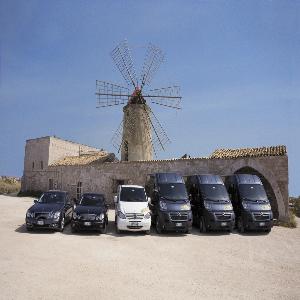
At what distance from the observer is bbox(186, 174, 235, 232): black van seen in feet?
49.6

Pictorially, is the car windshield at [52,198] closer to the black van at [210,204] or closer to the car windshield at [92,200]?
the car windshield at [92,200]

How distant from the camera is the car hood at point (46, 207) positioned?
1434cm

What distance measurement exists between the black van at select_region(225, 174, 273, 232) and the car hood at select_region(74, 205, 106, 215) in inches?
249

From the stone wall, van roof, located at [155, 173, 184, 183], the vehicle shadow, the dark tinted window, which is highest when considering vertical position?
the stone wall

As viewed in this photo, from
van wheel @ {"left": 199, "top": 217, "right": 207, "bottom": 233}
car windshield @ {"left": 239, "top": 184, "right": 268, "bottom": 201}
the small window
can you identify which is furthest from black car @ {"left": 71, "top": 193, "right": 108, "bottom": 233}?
the small window

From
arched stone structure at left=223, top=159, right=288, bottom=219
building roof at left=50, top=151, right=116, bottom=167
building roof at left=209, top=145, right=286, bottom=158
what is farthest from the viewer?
building roof at left=50, top=151, right=116, bottom=167

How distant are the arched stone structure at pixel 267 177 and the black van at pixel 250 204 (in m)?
3.67

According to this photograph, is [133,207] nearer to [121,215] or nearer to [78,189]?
[121,215]

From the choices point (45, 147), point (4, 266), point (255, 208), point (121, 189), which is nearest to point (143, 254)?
point (4, 266)

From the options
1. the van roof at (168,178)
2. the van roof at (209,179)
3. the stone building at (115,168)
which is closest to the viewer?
the van roof at (168,178)

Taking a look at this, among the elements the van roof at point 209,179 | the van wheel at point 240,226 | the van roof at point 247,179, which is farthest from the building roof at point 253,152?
the van wheel at point 240,226

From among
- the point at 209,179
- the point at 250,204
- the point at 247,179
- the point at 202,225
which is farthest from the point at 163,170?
the point at 250,204

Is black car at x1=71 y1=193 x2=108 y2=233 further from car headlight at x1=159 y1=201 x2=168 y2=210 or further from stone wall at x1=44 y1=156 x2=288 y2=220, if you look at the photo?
stone wall at x1=44 y1=156 x2=288 y2=220

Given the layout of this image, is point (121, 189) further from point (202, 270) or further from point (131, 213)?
point (202, 270)
